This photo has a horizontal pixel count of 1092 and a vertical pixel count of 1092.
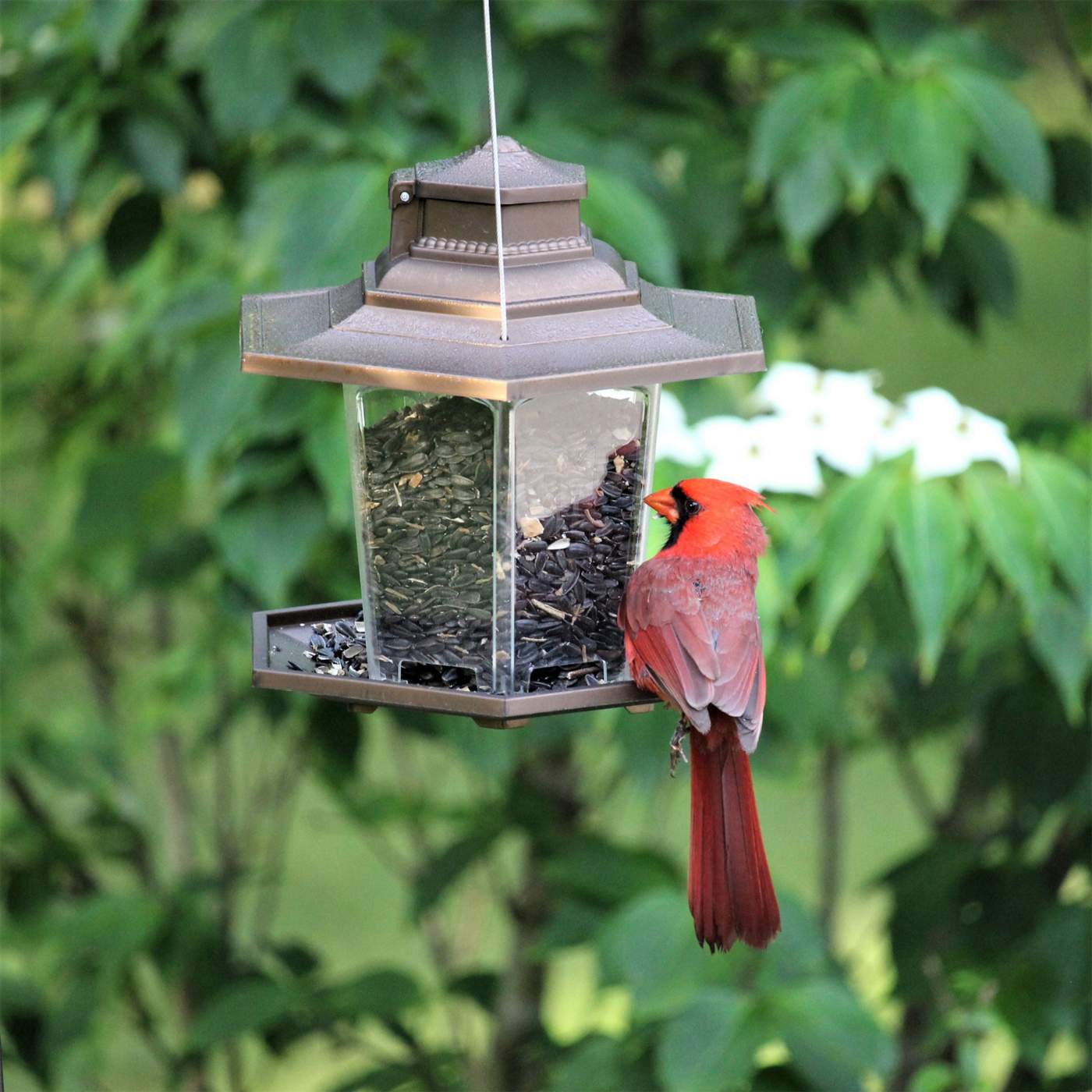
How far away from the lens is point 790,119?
210 centimetres

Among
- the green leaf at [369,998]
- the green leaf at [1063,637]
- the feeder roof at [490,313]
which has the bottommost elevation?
the green leaf at [369,998]

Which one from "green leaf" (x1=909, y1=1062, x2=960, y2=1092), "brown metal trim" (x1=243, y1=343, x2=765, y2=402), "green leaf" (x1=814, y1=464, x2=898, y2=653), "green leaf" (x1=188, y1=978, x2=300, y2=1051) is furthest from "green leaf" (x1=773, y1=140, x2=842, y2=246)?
"green leaf" (x1=188, y1=978, x2=300, y2=1051)

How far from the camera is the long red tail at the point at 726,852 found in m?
1.33

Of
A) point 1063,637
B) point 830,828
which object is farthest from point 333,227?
point 830,828

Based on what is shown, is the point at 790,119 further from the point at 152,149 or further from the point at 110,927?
the point at 110,927

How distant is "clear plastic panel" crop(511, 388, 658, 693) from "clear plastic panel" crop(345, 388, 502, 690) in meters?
0.04

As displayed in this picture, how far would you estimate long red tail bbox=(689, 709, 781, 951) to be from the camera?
1.33m

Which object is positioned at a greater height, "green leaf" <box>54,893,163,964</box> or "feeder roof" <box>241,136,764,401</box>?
"feeder roof" <box>241,136,764,401</box>

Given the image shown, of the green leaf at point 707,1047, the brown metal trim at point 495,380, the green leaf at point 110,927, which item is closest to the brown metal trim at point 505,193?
the brown metal trim at point 495,380

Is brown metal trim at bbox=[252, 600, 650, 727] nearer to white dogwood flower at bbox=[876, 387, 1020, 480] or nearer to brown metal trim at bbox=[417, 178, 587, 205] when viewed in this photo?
brown metal trim at bbox=[417, 178, 587, 205]

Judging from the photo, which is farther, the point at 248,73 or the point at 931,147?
the point at 248,73

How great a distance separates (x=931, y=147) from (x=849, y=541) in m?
0.55

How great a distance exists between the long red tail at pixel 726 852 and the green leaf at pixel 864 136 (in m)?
0.90

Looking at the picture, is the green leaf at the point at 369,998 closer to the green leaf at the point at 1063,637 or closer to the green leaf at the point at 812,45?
the green leaf at the point at 1063,637
